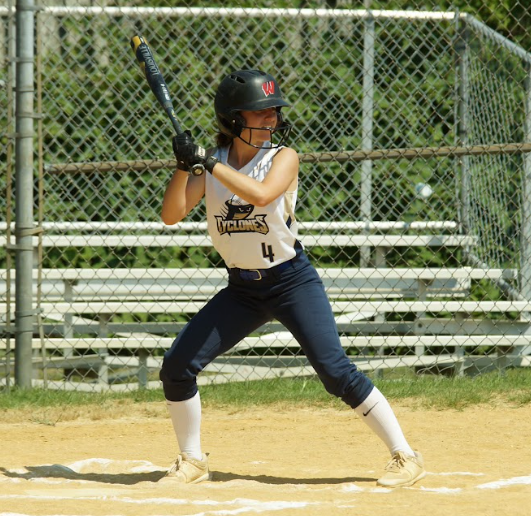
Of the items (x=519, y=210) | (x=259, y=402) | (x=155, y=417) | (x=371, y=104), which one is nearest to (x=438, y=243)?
(x=519, y=210)

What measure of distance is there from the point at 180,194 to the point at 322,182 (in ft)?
12.3

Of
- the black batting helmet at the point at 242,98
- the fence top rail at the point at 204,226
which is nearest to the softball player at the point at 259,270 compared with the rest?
Result: the black batting helmet at the point at 242,98

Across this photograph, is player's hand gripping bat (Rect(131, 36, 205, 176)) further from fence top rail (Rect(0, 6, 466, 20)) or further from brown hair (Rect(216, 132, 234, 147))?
fence top rail (Rect(0, 6, 466, 20))

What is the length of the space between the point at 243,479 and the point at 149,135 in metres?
3.74

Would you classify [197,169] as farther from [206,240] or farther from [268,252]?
[206,240]

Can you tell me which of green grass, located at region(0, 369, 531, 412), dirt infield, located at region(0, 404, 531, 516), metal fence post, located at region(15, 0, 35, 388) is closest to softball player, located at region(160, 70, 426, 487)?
dirt infield, located at region(0, 404, 531, 516)

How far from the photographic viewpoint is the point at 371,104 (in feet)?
22.9

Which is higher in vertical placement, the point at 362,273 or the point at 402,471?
the point at 362,273

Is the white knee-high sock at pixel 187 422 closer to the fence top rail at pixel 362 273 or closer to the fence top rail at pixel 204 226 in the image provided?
the fence top rail at pixel 362 273

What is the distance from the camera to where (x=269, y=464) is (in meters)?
4.23

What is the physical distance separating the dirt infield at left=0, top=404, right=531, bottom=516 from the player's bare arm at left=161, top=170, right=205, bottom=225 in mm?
1095

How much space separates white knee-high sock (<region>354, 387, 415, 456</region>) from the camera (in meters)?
3.69

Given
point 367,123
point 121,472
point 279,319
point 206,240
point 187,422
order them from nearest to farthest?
point 279,319 < point 187,422 < point 121,472 < point 206,240 < point 367,123

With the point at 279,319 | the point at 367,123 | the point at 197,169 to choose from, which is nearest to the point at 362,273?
the point at 367,123
